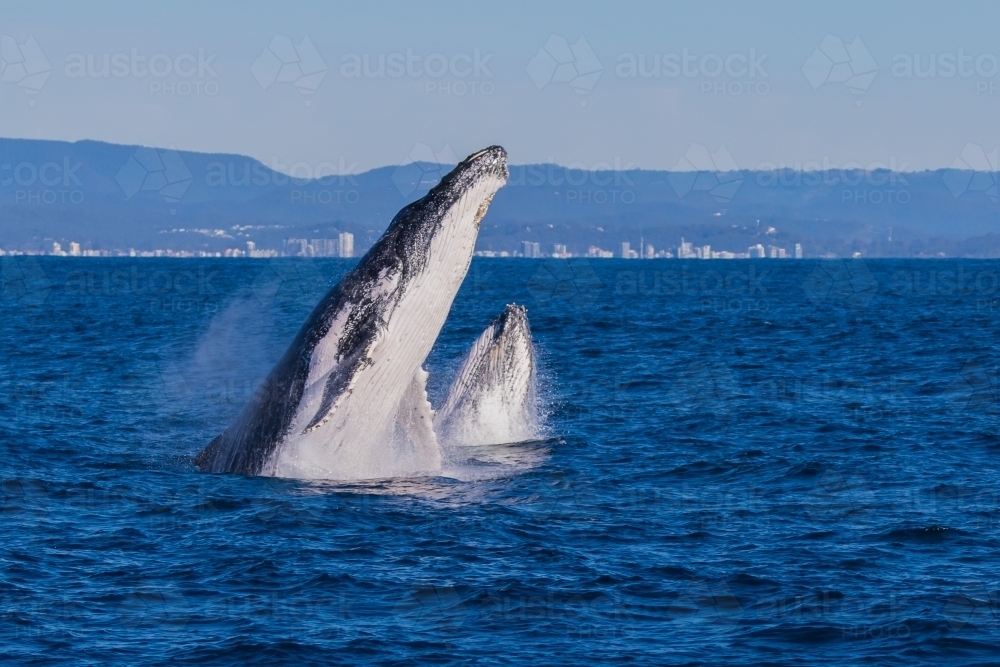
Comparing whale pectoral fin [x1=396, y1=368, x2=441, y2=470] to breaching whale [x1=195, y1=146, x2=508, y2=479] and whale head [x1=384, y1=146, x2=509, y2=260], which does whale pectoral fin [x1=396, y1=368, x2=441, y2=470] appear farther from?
whale head [x1=384, y1=146, x2=509, y2=260]

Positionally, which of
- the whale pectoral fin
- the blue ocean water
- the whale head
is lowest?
the blue ocean water

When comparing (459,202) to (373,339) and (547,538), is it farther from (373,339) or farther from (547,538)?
(547,538)

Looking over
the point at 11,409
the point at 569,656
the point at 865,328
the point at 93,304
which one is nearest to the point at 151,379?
the point at 11,409

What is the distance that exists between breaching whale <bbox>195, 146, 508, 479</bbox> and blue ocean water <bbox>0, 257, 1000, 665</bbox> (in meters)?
0.66

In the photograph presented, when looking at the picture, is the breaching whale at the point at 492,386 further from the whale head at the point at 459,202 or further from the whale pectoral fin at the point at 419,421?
the whale head at the point at 459,202

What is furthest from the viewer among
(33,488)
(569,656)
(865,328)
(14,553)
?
(865,328)

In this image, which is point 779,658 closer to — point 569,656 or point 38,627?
point 569,656

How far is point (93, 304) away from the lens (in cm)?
7050

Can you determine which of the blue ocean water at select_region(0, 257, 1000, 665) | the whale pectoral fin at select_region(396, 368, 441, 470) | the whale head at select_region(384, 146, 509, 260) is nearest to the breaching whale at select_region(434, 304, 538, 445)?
the blue ocean water at select_region(0, 257, 1000, 665)

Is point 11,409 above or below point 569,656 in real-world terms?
above

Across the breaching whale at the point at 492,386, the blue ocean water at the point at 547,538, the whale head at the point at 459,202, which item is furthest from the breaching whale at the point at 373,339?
the breaching whale at the point at 492,386

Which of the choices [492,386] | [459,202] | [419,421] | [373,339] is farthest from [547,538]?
[492,386]

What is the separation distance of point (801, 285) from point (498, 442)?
292 feet

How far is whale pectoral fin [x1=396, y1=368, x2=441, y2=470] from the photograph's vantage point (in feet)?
48.2
